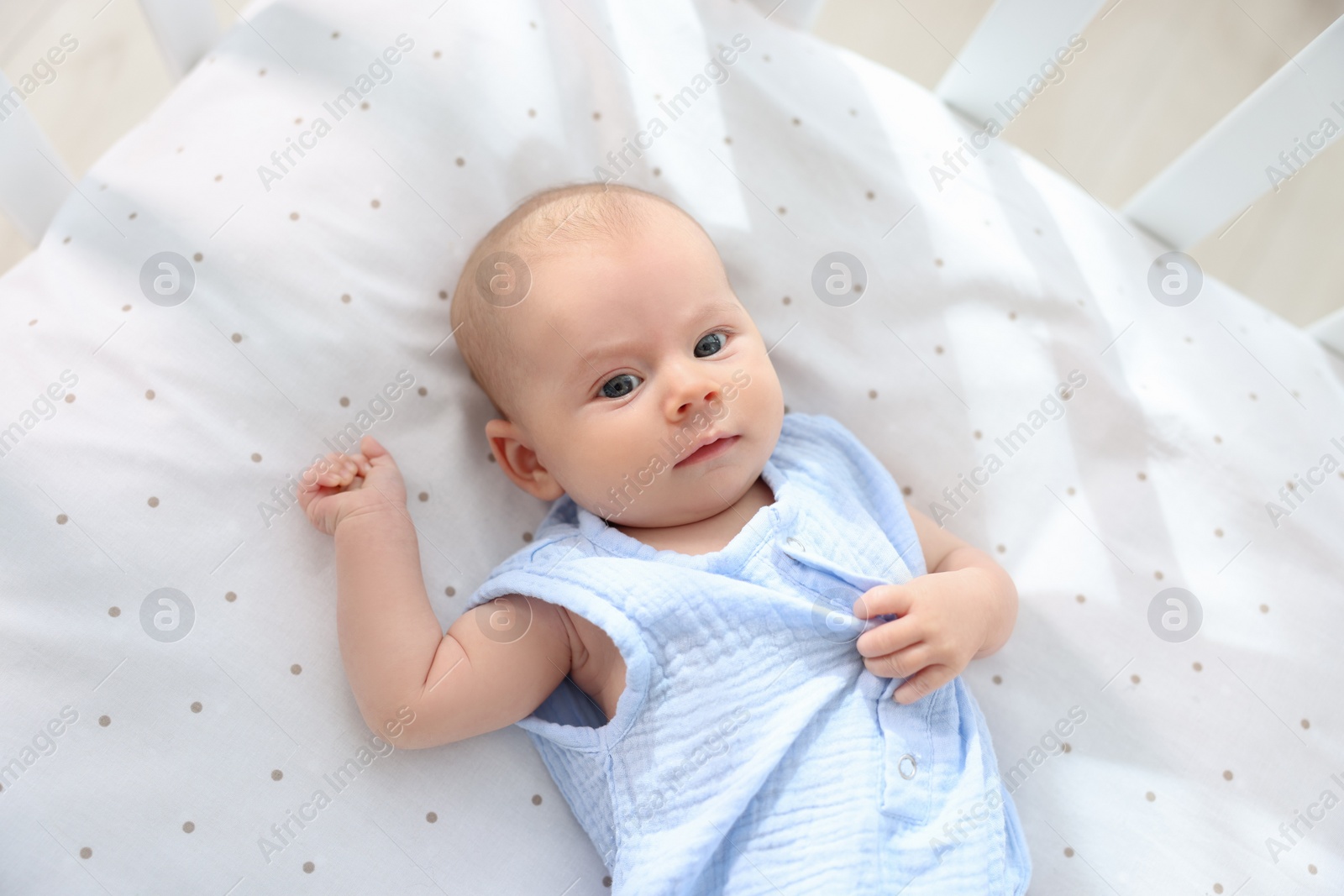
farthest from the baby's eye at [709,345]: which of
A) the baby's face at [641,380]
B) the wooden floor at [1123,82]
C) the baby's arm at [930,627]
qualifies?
the wooden floor at [1123,82]

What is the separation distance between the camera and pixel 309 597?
3.13 ft

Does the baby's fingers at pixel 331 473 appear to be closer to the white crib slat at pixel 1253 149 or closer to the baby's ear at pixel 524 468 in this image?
the baby's ear at pixel 524 468

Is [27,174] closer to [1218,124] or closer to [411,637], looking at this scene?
[411,637]

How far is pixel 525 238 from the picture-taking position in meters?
0.96

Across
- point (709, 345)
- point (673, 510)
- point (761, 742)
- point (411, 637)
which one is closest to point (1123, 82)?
point (709, 345)

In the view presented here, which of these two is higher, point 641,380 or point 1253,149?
point 1253,149

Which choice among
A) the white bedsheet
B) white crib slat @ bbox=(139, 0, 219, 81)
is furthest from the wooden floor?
the white bedsheet

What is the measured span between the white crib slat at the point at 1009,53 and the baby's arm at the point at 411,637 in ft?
2.99

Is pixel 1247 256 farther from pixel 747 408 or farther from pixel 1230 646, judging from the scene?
pixel 747 408

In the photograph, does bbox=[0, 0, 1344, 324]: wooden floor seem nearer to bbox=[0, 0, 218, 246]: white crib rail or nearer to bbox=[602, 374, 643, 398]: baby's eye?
bbox=[0, 0, 218, 246]: white crib rail

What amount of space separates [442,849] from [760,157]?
903 millimetres

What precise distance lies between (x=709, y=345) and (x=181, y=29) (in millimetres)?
813

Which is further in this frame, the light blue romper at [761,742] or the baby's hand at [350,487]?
the baby's hand at [350,487]

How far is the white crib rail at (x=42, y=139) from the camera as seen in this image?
101 cm
